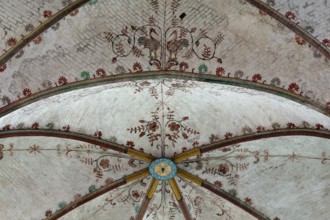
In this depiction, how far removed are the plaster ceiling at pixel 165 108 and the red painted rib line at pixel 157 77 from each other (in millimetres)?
12

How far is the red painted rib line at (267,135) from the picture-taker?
8672 mm

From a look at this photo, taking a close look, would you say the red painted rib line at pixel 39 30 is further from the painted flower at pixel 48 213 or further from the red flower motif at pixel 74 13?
the painted flower at pixel 48 213

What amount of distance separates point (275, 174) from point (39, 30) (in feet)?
14.1

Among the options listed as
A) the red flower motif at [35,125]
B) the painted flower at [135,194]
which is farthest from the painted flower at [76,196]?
the red flower motif at [35,125]

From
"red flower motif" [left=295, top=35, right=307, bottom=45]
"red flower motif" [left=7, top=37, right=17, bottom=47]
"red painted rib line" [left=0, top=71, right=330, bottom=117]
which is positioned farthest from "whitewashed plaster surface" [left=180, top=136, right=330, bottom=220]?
"red flower motif" [left=7, top=37, right=17, bottom=47]

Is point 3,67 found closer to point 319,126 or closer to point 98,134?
point 98,134

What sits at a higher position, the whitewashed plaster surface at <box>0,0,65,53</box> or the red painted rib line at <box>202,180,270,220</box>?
the whitewashed plaster surface at <box>0,0,65,53</box>

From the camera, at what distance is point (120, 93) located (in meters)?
9.21

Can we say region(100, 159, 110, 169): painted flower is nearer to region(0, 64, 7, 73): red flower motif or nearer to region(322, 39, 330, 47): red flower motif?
region(0, 64, 7, 73): red flower motif

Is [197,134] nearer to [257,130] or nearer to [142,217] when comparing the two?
[257,130]

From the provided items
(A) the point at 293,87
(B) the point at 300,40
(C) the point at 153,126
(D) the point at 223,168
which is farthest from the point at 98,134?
(B) the point at 300,40

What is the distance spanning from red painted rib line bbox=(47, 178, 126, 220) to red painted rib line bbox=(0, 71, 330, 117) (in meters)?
2.55

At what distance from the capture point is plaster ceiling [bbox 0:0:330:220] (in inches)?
309

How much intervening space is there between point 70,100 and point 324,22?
336 centimetres
